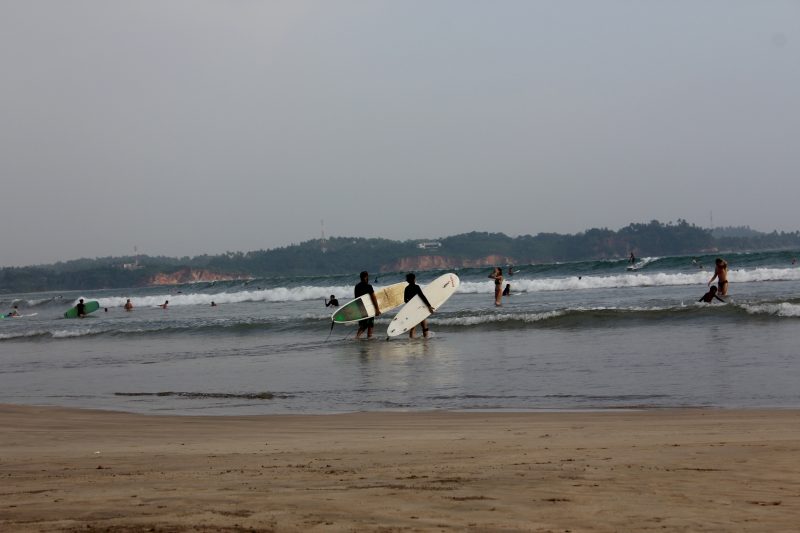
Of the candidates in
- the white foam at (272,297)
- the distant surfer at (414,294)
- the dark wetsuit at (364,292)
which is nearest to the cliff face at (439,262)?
the white foam at (272,297)

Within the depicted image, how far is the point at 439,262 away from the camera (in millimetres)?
122125

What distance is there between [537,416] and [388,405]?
2.60m

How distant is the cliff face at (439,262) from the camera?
121438 mm

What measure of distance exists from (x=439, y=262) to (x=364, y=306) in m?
99.4

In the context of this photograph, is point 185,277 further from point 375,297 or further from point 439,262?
point 375,297

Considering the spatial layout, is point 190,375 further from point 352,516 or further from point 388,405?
point 352,516

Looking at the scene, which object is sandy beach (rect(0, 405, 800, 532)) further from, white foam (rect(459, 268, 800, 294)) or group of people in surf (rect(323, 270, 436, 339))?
white foam (rect(459, 268, 800, 294))

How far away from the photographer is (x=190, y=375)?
16.2 m

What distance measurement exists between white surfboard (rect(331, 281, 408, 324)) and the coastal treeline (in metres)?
88.9

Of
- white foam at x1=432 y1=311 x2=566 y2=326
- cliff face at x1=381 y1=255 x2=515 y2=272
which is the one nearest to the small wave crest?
white foam at x1=432 y1=311 x2=566 y2=326

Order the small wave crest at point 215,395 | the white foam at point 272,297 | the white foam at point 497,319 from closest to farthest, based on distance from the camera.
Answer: the small wave crest at point 215,395 < the white foam at point 497,319 < the white foam at point 272,297

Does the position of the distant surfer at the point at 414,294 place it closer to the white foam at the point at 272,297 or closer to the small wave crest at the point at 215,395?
the small wave crest at the point at 215,395

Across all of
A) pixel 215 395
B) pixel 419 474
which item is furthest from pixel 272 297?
pixel 419 474

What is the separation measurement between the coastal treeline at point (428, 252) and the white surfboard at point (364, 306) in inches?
3501
